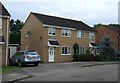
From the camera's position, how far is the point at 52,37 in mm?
42250

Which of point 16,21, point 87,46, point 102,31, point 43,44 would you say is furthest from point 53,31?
point 16,21

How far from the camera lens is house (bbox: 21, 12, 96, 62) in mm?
40938

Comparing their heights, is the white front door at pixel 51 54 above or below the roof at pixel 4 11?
below

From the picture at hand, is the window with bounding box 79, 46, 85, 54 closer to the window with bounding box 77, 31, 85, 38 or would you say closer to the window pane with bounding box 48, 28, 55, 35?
the window with bounding box 77, 31, 85, 38

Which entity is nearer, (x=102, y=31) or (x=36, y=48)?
(x=36, y=48)

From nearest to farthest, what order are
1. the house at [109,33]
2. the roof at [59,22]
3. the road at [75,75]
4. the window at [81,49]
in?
the road at [75,75]
the roof at [59,22]
the window at [81,49]
the house at [109,33]

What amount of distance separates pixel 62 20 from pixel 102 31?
1958 centimetres

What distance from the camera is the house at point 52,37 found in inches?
1612

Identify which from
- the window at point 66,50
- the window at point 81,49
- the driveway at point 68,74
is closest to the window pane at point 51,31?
the window at point 66,50

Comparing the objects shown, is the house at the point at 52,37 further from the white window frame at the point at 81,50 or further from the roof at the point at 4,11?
the roof at the point at 4,11

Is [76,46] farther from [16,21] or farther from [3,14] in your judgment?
[16,21]

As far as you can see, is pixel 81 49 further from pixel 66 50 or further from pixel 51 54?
pixel 51 54

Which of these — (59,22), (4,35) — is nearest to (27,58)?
(4,35)

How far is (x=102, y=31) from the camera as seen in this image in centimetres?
6488
